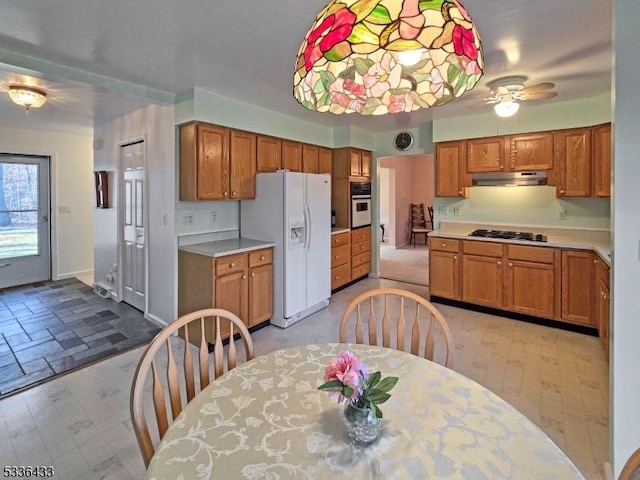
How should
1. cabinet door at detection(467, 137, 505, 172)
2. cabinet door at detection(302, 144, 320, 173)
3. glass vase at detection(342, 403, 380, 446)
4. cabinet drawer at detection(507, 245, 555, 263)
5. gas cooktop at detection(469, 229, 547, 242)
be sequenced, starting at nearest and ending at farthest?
glass vase at detection(342, 403, 380, 446) < cabinet drawer at detection(507, 245, 555, 263) < gas cooktop at detection(469, 229, 547, 242) < cabinet door at detection(467, 137, 505, 172) < cabinet door at detection(302, 144, 320, 173)

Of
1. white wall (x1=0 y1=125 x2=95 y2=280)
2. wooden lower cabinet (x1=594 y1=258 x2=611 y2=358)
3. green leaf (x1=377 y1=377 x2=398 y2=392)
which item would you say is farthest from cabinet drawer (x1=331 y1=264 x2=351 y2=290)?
white wall (x1=0 y1=125 x2=95 y2=280)

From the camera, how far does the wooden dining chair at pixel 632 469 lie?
82 centimetres

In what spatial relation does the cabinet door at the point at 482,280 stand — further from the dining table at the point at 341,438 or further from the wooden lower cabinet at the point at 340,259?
the dining table at the point at 341,438

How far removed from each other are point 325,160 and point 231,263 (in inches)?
99.4

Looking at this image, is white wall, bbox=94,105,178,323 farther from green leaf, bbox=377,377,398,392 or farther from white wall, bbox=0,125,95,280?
green leaf, bbox=377,377,398,392

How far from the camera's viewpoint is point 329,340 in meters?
3.38

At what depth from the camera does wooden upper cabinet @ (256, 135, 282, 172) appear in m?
3.98

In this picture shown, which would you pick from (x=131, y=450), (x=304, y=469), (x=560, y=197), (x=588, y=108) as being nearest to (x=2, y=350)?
(x=131, y=450)

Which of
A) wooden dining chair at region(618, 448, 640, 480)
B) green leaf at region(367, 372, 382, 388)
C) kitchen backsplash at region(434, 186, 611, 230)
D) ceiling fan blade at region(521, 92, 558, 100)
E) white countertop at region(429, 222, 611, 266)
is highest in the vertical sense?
ceiling fan blade at region(521, 92, 558, 100)

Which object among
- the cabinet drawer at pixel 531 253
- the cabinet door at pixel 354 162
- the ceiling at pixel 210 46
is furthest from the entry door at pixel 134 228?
the cabinet drawer at pixel 531 253

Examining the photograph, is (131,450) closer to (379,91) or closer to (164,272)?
(164,272)

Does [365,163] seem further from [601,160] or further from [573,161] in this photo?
[601,160]

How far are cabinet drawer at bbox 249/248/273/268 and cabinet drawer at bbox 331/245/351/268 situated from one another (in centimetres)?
135

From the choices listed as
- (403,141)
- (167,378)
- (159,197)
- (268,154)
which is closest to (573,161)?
(403,141)
